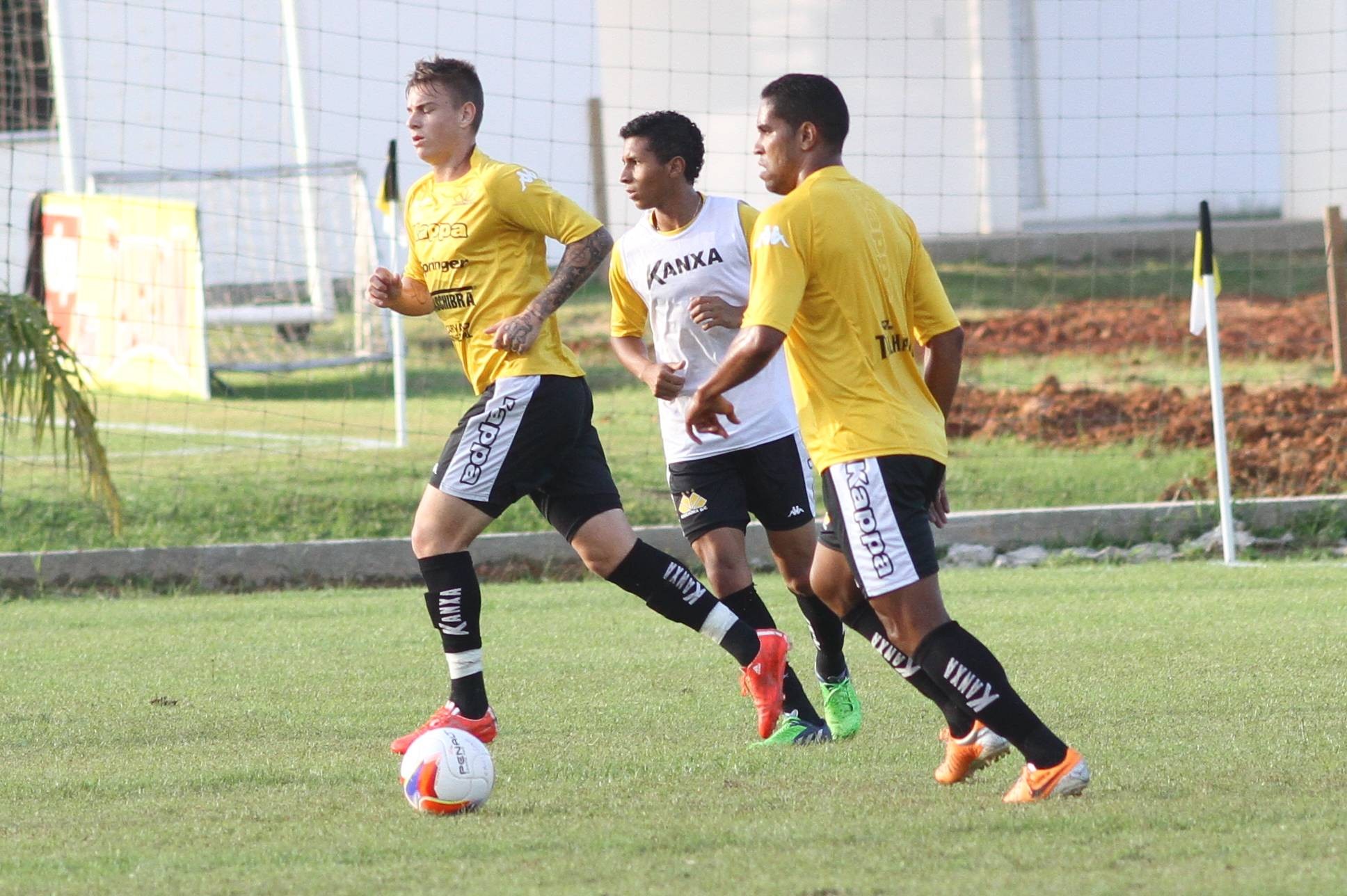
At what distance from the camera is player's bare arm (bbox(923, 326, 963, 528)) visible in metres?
4.89

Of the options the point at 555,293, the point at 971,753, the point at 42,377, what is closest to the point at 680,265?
the point at 555,293

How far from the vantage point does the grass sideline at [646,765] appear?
3914 mm

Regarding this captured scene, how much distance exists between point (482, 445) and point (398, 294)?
74 centimetres

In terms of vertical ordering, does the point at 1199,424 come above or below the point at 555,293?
below

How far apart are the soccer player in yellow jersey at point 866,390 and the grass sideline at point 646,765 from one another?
25cm

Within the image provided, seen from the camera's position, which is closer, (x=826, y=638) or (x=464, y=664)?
(x=464, y=664)

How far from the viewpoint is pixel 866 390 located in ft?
15.2

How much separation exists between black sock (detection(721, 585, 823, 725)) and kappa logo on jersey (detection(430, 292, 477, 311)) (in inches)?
52.4

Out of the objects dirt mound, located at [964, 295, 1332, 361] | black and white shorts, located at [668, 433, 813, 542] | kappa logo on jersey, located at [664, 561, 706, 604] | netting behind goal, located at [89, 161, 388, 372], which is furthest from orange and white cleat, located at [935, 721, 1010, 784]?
dirt mound, located at [964, 295, 1332, 361]

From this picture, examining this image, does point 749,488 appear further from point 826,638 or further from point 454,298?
point 454,298

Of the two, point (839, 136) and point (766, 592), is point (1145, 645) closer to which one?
point (766, 592)

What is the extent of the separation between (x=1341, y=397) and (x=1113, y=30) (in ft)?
32.4

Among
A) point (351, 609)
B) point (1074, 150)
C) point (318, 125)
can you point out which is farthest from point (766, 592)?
point (1074, 150)

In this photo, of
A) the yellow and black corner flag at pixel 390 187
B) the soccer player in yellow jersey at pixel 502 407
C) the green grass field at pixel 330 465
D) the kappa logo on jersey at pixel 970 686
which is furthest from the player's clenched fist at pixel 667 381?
the yellow and black corner flag at pixel 390 187
